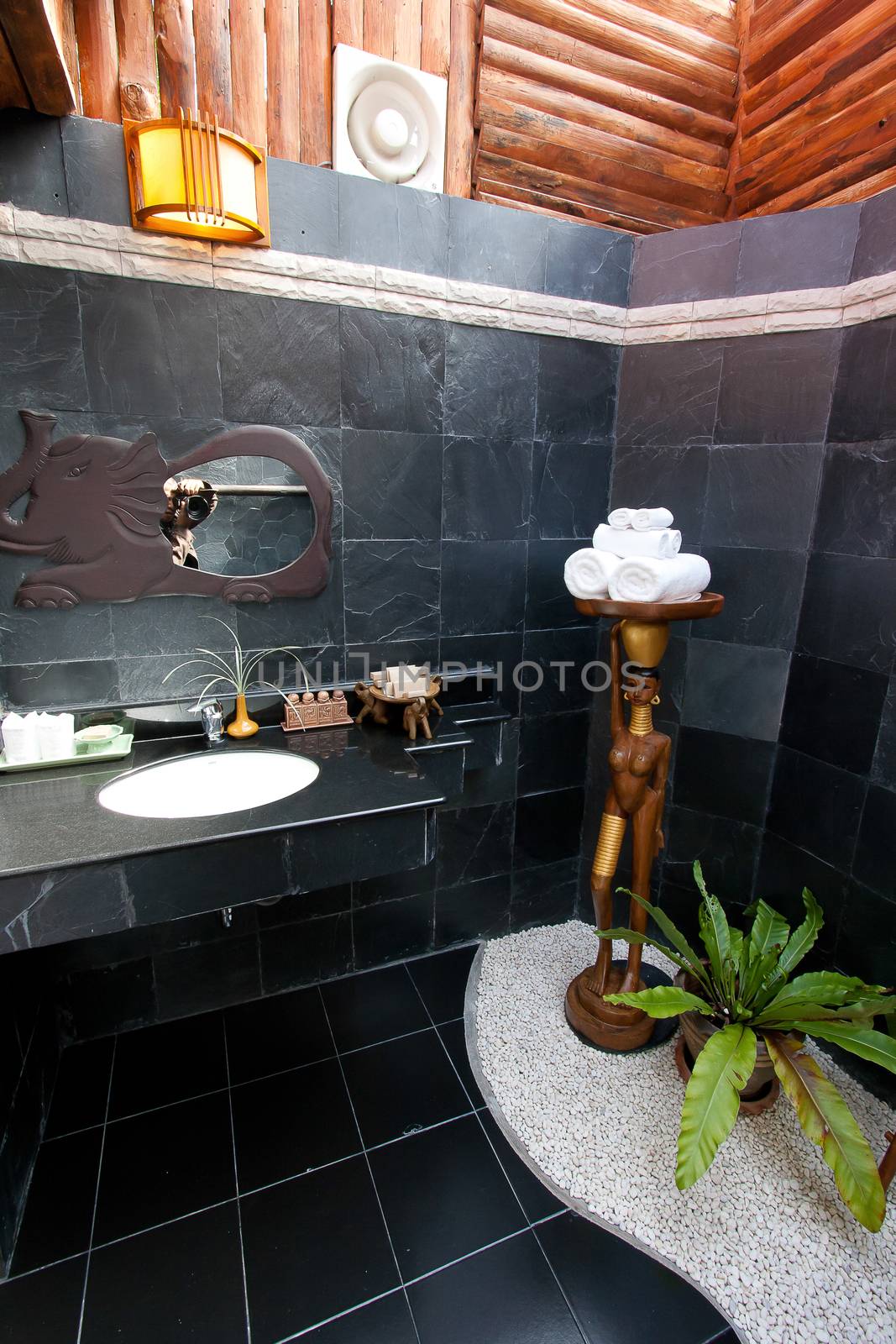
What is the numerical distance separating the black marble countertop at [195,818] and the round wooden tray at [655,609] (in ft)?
1.94

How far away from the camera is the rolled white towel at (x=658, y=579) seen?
1761mm

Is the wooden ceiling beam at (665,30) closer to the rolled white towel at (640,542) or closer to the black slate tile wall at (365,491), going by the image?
the black slate tile wall at (365,491)

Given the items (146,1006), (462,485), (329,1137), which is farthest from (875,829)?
(146,1006)

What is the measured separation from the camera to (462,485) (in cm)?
223

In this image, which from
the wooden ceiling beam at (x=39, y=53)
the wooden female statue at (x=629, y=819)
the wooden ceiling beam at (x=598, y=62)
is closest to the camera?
the wooden ceiling beam at (x=39, y=53)

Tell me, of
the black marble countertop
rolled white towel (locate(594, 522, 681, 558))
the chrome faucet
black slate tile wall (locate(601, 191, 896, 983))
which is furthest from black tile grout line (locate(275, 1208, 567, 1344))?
rolled white towel (locate(594, 522, 681, 558))

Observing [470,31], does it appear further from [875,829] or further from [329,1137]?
[329,1137]

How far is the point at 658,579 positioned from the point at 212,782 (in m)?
1.39

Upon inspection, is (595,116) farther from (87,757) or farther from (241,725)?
(87,757)

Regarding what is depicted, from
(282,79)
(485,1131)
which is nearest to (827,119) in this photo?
(282,79)

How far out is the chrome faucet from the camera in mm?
1947

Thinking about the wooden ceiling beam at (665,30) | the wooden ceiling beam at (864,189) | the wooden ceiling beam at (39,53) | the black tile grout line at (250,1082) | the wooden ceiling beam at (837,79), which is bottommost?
the black tile grout line at (250,1082)

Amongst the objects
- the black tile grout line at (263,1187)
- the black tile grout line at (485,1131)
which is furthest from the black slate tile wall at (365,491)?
the black tile grout line at (263,1187)

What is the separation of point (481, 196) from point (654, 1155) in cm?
309
